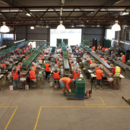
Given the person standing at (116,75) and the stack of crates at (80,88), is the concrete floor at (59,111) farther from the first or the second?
the person standing at (116,75)

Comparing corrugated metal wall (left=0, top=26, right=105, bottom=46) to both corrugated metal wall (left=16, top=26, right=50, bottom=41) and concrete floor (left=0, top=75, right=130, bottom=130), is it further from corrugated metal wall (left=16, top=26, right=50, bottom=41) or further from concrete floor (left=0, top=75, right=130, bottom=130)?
concrete floor (left=0, top=75, right=130, bottom=130)

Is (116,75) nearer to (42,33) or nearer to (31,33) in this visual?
(42,33)

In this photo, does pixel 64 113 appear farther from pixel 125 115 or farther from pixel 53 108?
pixel 125 115

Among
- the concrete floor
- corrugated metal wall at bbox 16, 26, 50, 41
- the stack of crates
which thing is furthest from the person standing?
corrugated metal wall at bbox 16, 26, 50, 41

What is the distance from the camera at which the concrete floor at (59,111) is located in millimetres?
7332

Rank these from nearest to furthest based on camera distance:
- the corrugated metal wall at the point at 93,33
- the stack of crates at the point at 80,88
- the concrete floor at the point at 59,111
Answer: the concrete floor at the point at 59,111
the stack of crates at the point at 80,88
the corrugated metal wall at the point at 93,33

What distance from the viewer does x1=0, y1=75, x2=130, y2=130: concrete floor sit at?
7.33m

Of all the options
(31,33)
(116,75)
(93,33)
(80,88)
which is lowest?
(80,88)

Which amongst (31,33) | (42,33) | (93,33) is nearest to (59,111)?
(42,33)

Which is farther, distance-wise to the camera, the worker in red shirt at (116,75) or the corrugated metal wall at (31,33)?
the corrugated metal wall at (31,33)

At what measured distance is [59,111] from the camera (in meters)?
8.61

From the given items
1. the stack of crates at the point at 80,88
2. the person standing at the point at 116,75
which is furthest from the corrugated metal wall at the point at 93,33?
the stack of crates at the point at 80,88

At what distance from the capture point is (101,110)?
28.9 feet

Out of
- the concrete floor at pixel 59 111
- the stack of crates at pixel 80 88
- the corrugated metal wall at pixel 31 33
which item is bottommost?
the concrete floor at pixel 59 111
